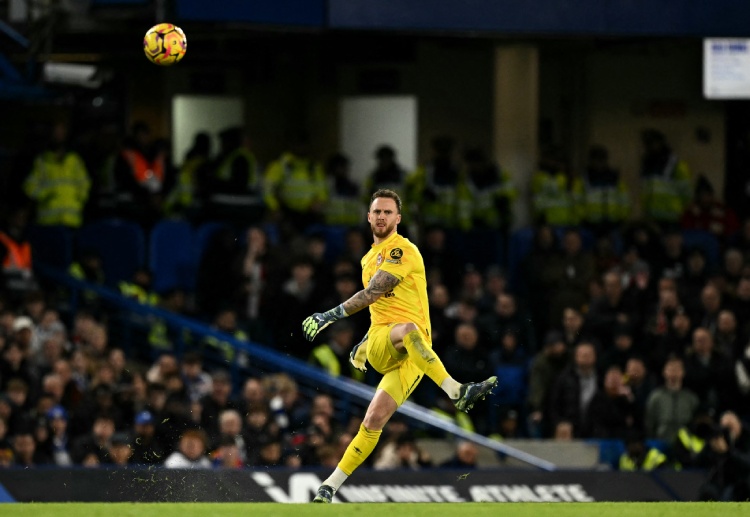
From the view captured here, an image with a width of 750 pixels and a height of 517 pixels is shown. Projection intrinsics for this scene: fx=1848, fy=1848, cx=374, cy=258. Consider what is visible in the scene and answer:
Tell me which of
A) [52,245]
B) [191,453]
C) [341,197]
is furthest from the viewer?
[341,197]

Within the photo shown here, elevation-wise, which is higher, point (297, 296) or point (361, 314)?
point (297, 296)

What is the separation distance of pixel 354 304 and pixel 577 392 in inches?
270

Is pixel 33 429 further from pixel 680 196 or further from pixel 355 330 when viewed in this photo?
pixel 680 196

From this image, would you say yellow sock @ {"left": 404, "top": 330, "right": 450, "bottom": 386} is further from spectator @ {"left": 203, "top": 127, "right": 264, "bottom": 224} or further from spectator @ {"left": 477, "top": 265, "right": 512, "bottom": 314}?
spectator @ {"left": 203, "top": 127, "right": 264, "bottom": 224}

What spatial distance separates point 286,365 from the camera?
18734 mm

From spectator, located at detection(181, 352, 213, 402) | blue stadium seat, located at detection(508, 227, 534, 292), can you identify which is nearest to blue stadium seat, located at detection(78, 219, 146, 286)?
spectator, located at detection(181, 352, 213, 402)

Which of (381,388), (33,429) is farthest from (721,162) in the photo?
(381,388)

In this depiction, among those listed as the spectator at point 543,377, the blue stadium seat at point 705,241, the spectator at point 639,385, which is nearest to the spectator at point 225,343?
the spectator at point 543,377

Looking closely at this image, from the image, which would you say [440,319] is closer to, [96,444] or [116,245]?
[116,245]

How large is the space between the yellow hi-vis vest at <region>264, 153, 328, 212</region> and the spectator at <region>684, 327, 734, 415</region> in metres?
4.72

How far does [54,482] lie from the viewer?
51.2 feet

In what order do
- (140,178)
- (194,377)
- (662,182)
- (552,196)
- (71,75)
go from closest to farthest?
(194,377)
(71,75)
(140,178)
(552,196)
(662,182)

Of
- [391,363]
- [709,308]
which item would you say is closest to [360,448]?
[391,363]

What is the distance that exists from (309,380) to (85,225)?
324 centimetres
